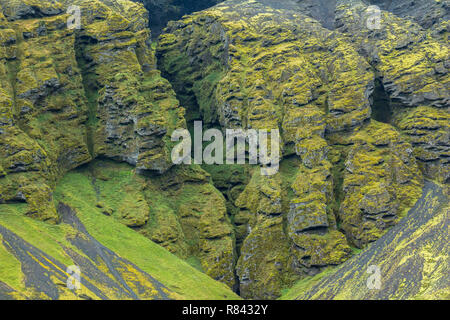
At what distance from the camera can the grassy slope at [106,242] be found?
86375 mm

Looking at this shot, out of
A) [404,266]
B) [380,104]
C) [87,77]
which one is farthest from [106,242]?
[380,104]

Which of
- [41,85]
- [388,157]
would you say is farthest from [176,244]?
[388,157]

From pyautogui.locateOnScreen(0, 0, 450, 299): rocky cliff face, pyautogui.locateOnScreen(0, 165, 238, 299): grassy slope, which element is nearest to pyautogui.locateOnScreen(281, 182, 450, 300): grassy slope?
pyautogui.locateOnScreen(0, 0, 450, 299): rocky cliff face

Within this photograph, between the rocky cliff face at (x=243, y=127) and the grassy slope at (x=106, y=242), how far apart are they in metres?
1.93

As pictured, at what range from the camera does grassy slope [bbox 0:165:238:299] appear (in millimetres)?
86375

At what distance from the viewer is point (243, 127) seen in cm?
13038

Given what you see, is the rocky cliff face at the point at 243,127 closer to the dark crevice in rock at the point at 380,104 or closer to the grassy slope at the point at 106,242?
the dark crevice in rock at the point at 380,104

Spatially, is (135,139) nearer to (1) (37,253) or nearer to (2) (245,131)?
(2) (245,131)

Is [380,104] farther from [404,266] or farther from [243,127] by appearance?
[404,266]

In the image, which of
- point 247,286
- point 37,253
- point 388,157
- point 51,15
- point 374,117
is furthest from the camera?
point 374,117

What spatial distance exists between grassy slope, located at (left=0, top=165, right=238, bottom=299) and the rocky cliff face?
1.93 meters

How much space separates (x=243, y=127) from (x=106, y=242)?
51485 mm

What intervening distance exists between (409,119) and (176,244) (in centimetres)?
6990

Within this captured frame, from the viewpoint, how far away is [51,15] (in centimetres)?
12556
